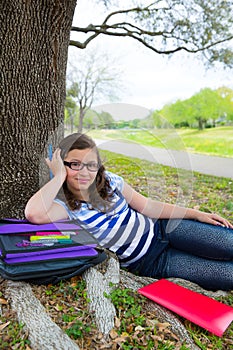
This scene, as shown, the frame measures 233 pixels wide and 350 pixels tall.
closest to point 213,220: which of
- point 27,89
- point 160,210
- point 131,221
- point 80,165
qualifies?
point 160,210

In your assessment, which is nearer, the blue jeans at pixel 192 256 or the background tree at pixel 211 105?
the blue jeans at pixel 192 256

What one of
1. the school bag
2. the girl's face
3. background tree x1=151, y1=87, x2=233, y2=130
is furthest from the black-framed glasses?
background tree x1=151, y1=87, x2=233, y2=130

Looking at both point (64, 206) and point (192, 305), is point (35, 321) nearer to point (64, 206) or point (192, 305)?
point (64, 206)

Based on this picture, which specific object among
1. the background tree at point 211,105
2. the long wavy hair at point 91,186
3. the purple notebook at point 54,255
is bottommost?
the purple notebook at point 54,255

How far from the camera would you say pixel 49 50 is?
9.13 ft

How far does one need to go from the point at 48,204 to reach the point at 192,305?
0.98 meters

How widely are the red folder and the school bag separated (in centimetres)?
37

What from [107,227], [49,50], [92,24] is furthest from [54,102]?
[92,24]

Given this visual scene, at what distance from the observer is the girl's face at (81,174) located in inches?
87.1

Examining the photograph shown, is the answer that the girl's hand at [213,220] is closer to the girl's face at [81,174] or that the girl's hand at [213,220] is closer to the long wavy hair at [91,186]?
the long wavy hair at [91,186]

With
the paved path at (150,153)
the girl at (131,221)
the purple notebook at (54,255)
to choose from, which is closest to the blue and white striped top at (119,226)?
the girl at (131,221)

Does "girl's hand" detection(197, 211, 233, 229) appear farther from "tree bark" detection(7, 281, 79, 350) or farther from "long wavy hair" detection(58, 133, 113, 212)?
"tree bark" detection(7, 281, 79, 350)

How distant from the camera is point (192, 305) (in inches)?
84.7

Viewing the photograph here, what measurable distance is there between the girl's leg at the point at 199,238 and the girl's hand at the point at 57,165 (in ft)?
2.65
